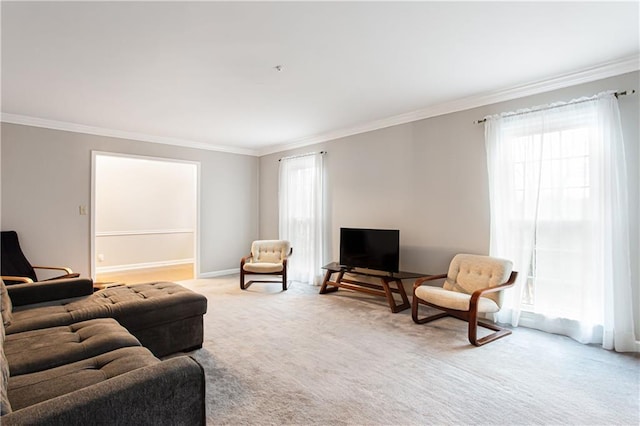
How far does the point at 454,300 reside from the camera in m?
3.18

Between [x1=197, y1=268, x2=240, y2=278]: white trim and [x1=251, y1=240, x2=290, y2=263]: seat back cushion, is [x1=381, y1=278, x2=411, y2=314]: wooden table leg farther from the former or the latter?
[x1=197, y1=268, x2=240, y2=278]: white trim

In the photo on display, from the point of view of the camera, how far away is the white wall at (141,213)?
22.5 ft

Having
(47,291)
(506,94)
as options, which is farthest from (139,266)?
(506,94)

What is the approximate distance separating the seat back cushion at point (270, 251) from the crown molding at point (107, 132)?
2.07m

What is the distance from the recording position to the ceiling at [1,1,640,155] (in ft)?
7.16

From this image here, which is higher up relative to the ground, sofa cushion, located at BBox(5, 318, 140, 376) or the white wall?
the white wall

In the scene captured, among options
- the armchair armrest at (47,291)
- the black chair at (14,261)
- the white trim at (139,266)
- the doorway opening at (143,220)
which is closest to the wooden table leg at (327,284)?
the doorway opening at (143,220)

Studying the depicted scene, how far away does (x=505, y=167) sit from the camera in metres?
3.56

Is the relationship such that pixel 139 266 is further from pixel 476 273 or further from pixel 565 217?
pixel 565 217

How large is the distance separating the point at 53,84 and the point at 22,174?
1.87 metres

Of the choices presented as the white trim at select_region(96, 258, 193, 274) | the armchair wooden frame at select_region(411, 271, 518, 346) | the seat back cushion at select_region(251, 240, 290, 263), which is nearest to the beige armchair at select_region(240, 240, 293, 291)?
the seat back cushion at select_region(251, 240, 290, 263)

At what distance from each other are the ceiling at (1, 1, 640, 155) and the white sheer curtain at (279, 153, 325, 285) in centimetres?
→ 148

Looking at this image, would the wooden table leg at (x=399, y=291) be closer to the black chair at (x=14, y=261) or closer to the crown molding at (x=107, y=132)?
the black chair at (x=14, y=261)

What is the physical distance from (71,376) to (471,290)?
3.38 meters
